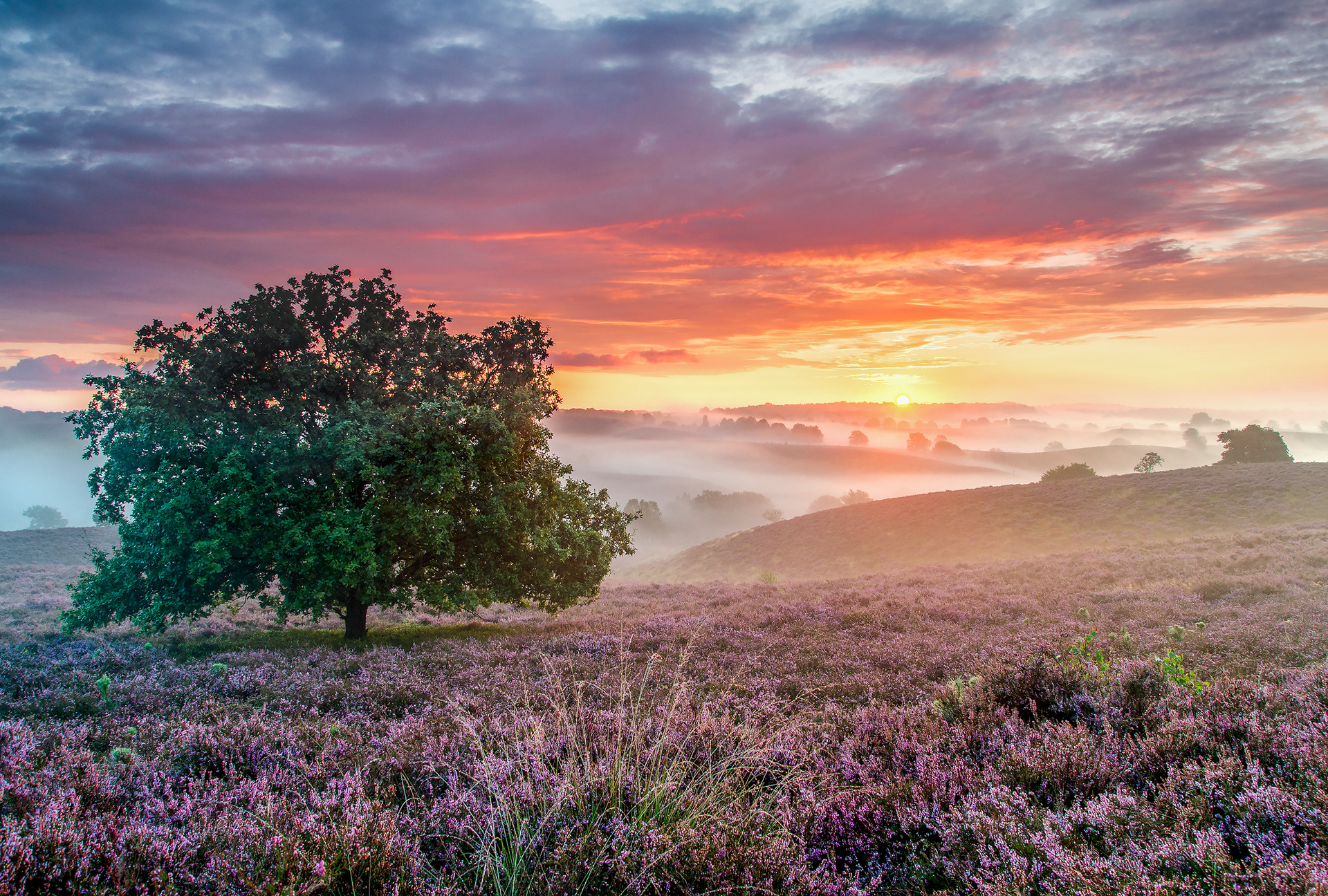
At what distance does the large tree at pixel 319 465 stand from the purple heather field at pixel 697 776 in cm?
368

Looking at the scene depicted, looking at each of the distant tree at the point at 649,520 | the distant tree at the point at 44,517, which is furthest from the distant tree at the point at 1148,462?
the distant tree at the point at 44,517

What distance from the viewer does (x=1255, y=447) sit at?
62531 mm

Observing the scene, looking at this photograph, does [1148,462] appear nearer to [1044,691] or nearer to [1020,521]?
[1020,521]

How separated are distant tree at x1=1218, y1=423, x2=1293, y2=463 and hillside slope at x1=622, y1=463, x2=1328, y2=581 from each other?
810 inches

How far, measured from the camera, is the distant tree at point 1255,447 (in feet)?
202

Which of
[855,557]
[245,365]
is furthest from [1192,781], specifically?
[855,557]

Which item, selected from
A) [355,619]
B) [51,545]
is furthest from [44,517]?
[355,619]

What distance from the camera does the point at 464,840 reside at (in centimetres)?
384

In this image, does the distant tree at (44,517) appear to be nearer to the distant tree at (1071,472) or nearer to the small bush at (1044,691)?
the small bush at (1044,691)

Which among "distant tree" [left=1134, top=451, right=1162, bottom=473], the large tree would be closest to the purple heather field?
the large tree

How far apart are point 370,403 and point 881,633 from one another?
1333 cm

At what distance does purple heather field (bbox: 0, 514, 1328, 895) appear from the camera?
10.3 ft

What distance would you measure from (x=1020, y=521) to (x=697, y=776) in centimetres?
5008

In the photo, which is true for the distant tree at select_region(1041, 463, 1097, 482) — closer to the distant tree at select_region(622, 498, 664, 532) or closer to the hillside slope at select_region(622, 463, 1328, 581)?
the hillside slope at select_region(622, 463, 1328, 581)
